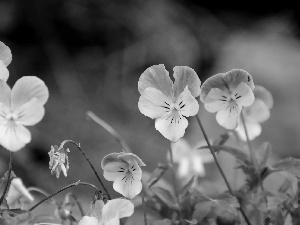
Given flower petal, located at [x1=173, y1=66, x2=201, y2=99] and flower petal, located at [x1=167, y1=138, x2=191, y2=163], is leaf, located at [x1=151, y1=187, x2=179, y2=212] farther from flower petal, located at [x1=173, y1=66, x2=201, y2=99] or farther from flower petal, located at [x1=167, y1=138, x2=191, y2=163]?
flower petal, located at [x1=167, y1=138, x2=191, y2=163]

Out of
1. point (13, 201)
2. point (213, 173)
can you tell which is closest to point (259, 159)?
point (13, 201)

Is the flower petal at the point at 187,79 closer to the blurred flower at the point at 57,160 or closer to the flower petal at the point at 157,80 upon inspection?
the flower petal at the point at 157,80

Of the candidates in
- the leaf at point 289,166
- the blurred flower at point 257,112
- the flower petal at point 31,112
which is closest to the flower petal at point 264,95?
the blurred flower at point 257,112

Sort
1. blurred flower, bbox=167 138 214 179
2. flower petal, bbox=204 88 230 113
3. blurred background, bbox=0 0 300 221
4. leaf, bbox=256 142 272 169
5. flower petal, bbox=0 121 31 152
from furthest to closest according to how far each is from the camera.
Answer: blurred background, bbox=0 0 300 221
blurred flower, bbox=167 138 214 179
leaf, bbox=256 142 272 169
flower petal, bbox=204 88 230 113
flower petal, bbox=0 121 31 152

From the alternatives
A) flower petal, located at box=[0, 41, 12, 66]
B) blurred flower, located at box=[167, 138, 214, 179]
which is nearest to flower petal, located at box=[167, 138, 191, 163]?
blurred flower, located at box=[167, 138, 214, 179]

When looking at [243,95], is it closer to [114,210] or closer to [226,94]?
[226,94]

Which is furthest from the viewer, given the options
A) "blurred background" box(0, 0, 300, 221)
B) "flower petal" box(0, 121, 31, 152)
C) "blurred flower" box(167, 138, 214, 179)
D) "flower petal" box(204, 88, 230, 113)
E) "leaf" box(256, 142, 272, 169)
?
"blurred background" box(0, 0, 300, 221)

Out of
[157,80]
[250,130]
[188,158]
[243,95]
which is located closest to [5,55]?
[157,80]
